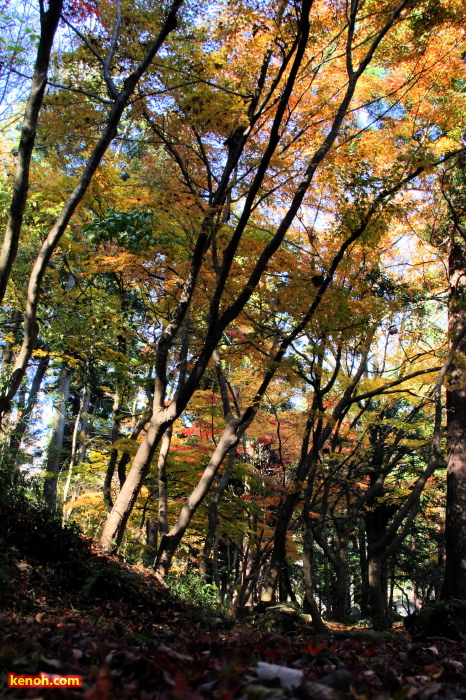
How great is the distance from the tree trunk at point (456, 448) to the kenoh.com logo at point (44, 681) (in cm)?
878

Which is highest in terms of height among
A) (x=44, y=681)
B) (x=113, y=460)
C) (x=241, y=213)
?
(x=241, y=213)

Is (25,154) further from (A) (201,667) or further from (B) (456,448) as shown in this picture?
(B) (456,448)

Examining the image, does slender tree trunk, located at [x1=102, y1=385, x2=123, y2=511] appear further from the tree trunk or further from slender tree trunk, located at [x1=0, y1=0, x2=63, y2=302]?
the tree trunk

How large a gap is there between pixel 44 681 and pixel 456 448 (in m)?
10.0

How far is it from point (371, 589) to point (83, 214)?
36.7ft

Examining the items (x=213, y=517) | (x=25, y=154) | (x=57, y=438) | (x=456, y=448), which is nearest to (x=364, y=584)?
(x=456, y=448)

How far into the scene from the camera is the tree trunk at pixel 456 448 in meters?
9.03

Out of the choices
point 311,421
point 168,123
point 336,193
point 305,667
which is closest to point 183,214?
point 168,123

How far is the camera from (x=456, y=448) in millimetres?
9883

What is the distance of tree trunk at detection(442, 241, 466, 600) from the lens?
9.03 meters

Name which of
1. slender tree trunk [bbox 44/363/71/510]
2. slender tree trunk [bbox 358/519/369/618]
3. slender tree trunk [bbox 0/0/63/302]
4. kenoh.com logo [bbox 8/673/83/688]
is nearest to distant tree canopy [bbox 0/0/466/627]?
slender tree trunk [bbox 0/0/63/302]

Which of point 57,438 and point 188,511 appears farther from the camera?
point 57,438

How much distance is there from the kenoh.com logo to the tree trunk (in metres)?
8.78

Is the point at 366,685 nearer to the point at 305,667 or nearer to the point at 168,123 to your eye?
the point at 305,667
